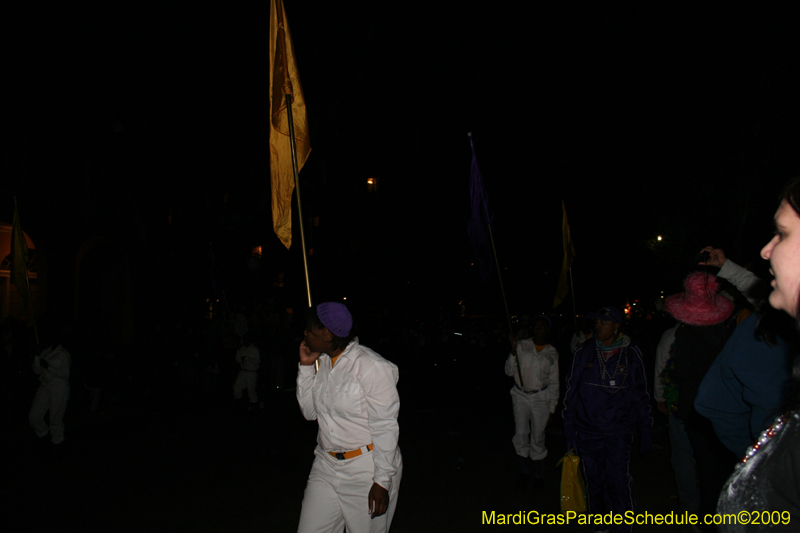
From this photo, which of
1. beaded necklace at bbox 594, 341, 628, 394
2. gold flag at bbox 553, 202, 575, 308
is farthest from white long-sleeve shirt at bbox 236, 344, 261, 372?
beaded necklace at bbox 594, 341, 628, 394

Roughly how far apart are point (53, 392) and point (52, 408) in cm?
22

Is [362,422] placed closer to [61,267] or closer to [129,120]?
[129,120]

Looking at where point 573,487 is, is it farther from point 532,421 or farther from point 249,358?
point 249,358

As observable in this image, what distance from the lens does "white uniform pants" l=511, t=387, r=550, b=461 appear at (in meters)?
6.74

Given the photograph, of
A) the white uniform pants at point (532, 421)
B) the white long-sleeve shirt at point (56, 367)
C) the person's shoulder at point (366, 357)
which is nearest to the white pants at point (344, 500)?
the person's shoulder at point (366, 357)

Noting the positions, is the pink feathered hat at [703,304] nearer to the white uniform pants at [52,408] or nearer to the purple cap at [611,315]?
the purple cap at [611,315]

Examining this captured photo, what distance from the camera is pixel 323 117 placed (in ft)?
50.5

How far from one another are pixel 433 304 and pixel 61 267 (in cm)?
2432

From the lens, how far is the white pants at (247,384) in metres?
12.1

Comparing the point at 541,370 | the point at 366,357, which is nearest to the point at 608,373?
the point at 541,370

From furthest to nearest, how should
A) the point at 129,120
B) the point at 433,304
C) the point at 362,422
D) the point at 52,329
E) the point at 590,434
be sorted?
the point at 433,304 → the point at 129,120 → the point at 52,329 → the point at 590,434 → the point at 362,422

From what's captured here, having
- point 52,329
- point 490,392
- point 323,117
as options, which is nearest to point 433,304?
point 490,392

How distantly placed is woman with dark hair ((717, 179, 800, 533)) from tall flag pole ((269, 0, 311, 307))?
129 inches

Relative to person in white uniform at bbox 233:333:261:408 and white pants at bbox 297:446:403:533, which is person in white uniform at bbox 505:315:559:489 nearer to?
white pants at bbox 297:446:403:533
